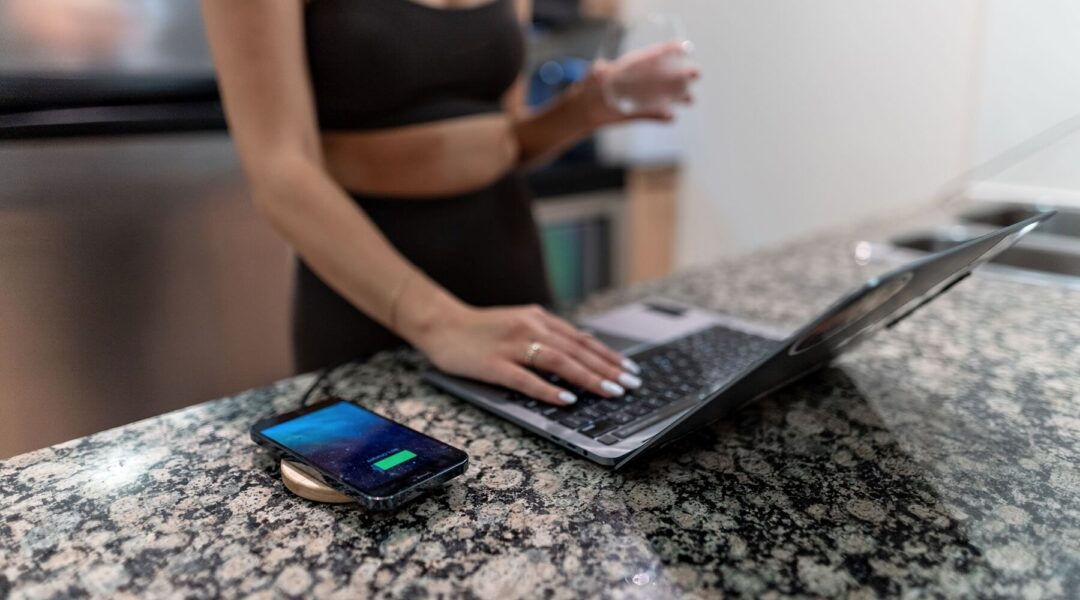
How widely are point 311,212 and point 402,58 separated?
253mm

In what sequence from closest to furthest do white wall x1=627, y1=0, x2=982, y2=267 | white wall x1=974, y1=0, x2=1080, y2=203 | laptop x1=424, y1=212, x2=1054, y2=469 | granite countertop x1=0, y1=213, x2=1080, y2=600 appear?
1. granite countertop x1=0, y1=213, x2=1080, y2=600
2. laptop x1=424, y1=212, x2=1054, y2=469
3. white wall x1=974, y1=0, x2=1080, y2=203
4. white wall x1=627, y1=0, x2=982, y2=267

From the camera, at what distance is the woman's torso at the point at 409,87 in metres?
0.84

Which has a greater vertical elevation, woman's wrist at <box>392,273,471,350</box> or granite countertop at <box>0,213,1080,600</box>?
woman's wrist at <box>392,273,471,350</box>

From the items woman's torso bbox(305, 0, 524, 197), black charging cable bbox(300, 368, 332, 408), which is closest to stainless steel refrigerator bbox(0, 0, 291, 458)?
woman's torso bbox(305, 0, 524, 197)

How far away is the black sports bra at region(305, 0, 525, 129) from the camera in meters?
0.83

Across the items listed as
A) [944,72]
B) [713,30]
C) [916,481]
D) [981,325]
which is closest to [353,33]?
[916,481]

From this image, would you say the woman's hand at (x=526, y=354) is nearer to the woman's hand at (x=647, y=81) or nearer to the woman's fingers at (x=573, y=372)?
the woman's fingers at (x=573, y=372)

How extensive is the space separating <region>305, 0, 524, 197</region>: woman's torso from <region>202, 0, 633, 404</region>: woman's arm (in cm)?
8

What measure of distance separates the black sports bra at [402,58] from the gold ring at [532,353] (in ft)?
1.27

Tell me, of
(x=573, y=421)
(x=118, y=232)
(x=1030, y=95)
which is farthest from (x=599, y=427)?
(x=1030, y=95)

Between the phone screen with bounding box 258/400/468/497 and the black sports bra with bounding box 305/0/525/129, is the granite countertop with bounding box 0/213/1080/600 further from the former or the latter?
the black sports bra with bounding box 305/0/525/129

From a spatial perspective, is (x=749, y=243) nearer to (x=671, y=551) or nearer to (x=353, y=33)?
(x=353, y=33)

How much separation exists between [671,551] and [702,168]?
228 cm

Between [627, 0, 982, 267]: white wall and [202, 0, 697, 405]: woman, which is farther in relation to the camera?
[627, 0, 982, 267]: white wall
